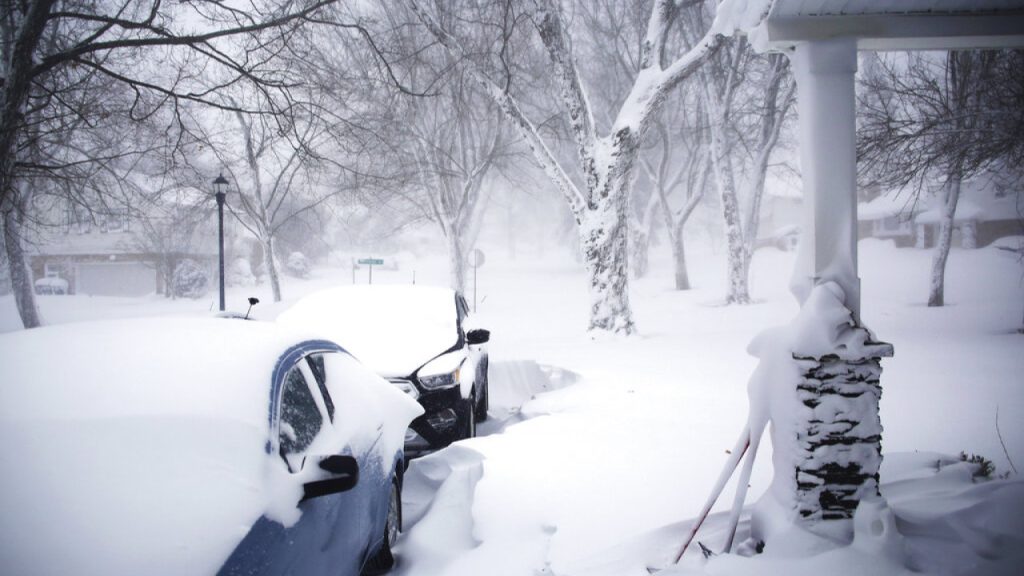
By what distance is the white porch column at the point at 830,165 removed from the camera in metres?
3.25

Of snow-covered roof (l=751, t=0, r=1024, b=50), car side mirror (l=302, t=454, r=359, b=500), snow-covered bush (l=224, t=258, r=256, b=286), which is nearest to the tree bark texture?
snow-covered roof (l=751, t=0, r=1024, b=50)

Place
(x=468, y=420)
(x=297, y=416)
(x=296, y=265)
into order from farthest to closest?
(x=296, y=265), (x=468, y=420), (x=297, y=416)

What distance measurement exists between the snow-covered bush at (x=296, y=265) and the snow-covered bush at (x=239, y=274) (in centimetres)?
410

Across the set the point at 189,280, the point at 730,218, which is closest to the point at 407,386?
the point at 730,218

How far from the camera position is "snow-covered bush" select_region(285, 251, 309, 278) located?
4688 centimetres

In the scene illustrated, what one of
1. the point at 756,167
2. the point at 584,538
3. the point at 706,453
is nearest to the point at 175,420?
the point at 584,538

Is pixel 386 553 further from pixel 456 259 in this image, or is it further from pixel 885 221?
pixel 885 221

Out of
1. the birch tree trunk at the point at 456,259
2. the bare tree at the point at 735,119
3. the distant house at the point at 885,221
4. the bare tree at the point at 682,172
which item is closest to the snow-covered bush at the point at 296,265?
the birch tree trunk at the point at 456,259

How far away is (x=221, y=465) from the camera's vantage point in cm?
211

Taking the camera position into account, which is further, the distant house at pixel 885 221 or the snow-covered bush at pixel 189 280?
the distant house at pixel 885 221

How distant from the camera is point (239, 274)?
41.8m

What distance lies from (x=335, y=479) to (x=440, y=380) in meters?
3.13

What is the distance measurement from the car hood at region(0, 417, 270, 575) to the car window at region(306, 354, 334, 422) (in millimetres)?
828

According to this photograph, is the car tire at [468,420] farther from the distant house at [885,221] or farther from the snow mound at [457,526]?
the distant house at [885,221]
